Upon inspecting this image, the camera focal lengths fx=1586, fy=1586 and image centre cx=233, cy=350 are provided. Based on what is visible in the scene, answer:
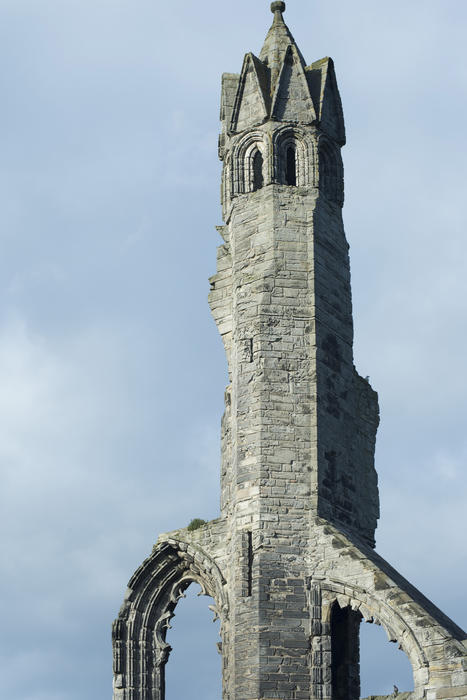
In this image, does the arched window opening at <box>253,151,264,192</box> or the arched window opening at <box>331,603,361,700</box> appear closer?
the arched window opening at <box>331,603,361,700</box>

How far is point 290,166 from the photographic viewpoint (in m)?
28.9

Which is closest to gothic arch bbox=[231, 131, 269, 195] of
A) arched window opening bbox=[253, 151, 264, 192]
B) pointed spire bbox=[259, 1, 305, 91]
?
arched window opening bbox=[253, 151, 264, 192]

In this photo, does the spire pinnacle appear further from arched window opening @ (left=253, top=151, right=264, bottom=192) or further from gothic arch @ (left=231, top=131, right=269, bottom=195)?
arched window opening @ (left=253, top=151, right=264, bottom=192)

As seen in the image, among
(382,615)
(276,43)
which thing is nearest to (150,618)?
(382,615)

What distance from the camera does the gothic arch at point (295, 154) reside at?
28391 millimetres

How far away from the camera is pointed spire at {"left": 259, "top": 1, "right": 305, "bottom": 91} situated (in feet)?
96.2

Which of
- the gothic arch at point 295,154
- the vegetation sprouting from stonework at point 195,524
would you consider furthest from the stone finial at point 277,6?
the vegetation sprouting from stonework at point 195,524

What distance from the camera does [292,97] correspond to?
28969 mm

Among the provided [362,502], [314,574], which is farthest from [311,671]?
[362,502]

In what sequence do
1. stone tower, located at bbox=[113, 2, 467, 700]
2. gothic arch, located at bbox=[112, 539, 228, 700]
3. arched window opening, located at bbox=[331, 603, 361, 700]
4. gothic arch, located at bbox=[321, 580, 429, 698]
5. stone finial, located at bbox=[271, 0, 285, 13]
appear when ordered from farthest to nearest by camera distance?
stone finial, located at bbox=[271, 0, 285, 13] → gothic arch, located at bbox=[112, 539, 228, 700] → arched window opening, located at bbox=[331, 603, 361, 700] → stone tower, located at bbox=[113, 2, 467, 700] → gothic arch, located at bbox=[321, 580, 429, 698]

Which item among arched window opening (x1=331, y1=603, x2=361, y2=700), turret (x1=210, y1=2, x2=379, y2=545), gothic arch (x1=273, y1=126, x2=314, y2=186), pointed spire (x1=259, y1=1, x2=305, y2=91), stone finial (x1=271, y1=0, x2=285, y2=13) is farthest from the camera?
stone finial (x1=271, y1=0, x2=285, y2=13)

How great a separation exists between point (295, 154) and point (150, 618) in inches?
343

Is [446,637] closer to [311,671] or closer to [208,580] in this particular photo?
[311,671]

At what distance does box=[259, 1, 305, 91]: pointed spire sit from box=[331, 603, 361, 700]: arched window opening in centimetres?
964
